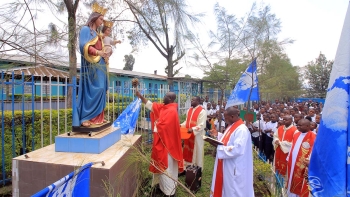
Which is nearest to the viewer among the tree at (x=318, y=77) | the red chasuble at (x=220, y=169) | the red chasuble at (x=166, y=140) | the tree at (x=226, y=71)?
the red chasuble at (x=220, y=169)

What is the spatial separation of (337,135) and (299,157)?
2631 millimetres

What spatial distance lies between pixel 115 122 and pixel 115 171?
3226 mm

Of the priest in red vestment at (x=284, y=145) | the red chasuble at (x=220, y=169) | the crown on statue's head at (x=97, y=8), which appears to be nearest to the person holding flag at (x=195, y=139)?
the priest in red vestment at (x=284, y=145)

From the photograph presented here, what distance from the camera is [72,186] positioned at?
1.88m

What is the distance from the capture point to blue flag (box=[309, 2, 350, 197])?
5.51 feet

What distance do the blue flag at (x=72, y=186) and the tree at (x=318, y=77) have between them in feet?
134

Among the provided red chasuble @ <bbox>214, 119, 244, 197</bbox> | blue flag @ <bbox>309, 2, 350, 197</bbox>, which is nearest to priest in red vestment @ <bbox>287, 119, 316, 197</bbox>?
red chasuble @ <bbox>214, 119, 244, 197</bbox>

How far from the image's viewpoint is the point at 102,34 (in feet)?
12.6

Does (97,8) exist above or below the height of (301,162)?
above

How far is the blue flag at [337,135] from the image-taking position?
5.51ft

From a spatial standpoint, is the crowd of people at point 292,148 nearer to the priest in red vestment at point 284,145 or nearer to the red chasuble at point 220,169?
the priest in red vestment at point 284,145

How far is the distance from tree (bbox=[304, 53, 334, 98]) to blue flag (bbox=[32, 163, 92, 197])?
4077cm

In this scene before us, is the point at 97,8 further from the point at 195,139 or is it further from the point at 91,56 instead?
the point at 195,139

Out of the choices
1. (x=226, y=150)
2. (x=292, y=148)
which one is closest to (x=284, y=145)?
(x=292, y=148)
